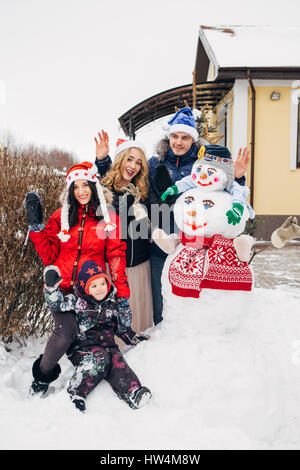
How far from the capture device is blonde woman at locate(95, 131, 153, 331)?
2.72 m

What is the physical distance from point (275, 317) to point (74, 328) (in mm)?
2022

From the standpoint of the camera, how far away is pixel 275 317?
338cm

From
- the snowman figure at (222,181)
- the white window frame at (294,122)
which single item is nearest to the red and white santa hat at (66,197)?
the snowman figure at (222,181)

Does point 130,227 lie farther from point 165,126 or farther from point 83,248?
point 165,126

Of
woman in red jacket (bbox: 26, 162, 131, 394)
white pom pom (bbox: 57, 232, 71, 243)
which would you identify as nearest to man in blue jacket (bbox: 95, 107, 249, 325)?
woman in red jacket (bbox: 26, 162, 131, 394)

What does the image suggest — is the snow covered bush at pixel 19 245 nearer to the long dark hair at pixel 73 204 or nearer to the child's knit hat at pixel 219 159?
the long dark hair at pixel 73 204

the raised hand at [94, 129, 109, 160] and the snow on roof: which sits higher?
the snow on roof

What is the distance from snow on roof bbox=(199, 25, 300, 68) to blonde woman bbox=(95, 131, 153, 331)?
6.05 metres

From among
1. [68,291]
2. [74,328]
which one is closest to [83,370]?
[74,328]

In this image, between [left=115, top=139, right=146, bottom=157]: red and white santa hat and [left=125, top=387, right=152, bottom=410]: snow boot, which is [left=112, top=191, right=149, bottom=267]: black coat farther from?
[left=125, top=387, right=152, bottom=410]: snow boot

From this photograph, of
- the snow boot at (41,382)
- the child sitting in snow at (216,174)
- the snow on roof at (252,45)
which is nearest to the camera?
the snow boot at (41,382)

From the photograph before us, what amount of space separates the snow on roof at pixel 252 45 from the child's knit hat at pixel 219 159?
6216 millimetres

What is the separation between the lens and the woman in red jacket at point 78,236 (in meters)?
2.34

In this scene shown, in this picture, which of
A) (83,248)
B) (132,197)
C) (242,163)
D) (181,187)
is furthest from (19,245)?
(242,163)
